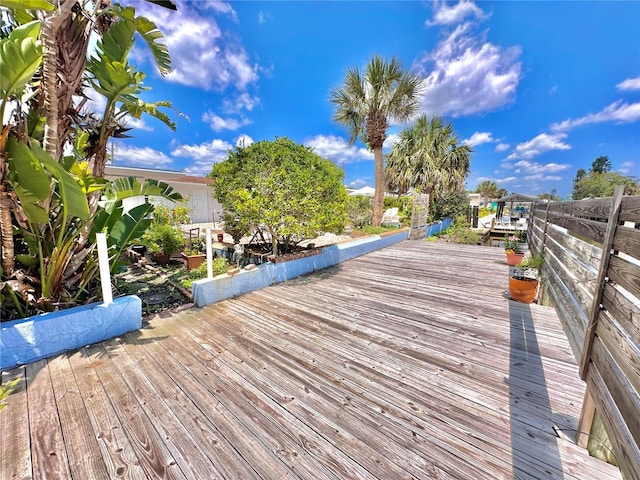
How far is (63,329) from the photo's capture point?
2.93 m

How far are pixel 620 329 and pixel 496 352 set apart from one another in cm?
176

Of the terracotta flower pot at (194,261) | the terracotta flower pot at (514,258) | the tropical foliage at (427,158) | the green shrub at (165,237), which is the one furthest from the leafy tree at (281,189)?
the tropical foliage at (427,158)

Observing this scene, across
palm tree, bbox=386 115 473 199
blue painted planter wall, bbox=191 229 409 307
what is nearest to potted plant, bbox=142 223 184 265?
blue painted planter wall, bbox=191 229 409 307

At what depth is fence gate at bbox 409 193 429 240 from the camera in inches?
456

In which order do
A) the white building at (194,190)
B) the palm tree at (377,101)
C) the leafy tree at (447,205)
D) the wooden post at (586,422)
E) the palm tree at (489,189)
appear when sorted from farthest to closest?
the palm tree at (489,189)
the white building at (194,190)
the leafy tree at (447,205)
the palm tree at (377,101)
the wooden post at (586,422)

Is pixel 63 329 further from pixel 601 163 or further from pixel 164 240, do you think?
pixel 601 163

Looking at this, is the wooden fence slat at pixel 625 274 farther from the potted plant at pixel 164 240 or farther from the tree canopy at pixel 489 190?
the tree canopy at pixel 489 190

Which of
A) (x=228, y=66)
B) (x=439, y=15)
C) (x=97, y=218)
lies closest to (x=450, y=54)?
(x=439, y=15)

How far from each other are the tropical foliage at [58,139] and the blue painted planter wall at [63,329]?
41cm

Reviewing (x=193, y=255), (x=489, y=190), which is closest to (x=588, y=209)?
(x=193, y=255)

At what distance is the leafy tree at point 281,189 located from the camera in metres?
5.16

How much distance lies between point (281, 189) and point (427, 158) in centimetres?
1292

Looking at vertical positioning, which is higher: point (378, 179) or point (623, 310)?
point (378, 179)

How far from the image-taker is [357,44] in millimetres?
10102
